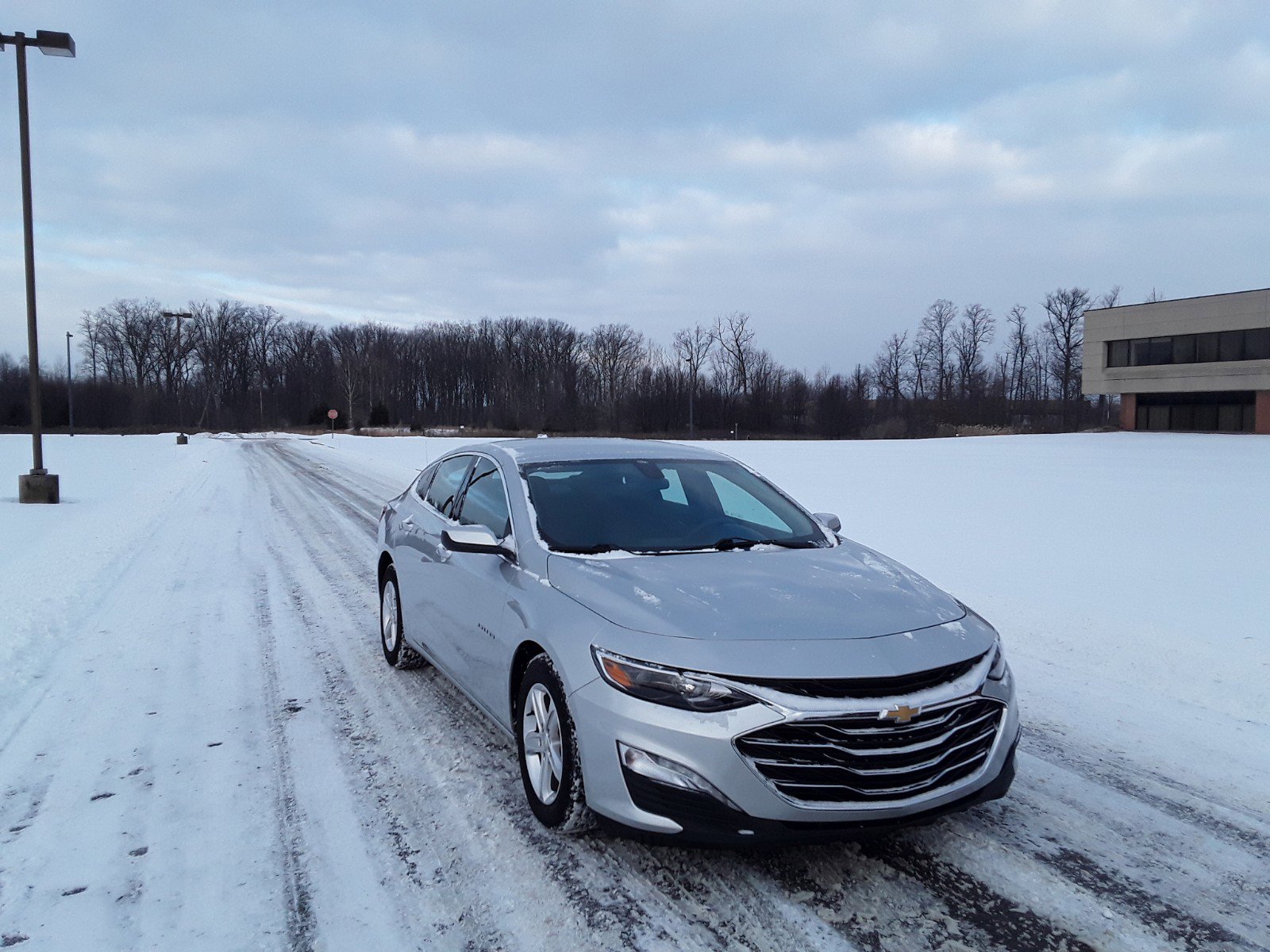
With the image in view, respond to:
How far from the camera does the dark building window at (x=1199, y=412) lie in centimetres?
4853

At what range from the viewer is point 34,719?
4.64m

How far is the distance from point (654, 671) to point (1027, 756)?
7.85ft

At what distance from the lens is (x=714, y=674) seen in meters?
2.81

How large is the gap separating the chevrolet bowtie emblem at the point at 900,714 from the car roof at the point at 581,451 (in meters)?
2.36

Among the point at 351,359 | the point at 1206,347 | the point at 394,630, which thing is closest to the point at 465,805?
the point at 394,630

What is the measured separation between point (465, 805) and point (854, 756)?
1800 millimetres

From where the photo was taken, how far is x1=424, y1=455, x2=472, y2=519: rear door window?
16.9 ft

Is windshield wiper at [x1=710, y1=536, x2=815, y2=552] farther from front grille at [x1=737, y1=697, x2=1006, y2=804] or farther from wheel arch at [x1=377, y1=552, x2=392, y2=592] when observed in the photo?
wheel arch at [x1=377, y1=552, x2=392, y2=592]

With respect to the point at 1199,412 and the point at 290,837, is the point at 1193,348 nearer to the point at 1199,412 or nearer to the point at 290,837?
the point at 1199,412

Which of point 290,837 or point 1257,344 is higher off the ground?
point 1257,344

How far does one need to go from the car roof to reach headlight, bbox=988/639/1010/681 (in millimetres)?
2218

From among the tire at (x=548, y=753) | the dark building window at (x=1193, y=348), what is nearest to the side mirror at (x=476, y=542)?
the tire at (x=548, y=753)

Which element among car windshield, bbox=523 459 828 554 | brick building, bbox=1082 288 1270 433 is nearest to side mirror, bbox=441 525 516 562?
car windshield, bbox=523 459 828 554

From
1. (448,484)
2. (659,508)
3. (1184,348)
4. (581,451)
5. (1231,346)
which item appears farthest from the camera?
(1184,348)
